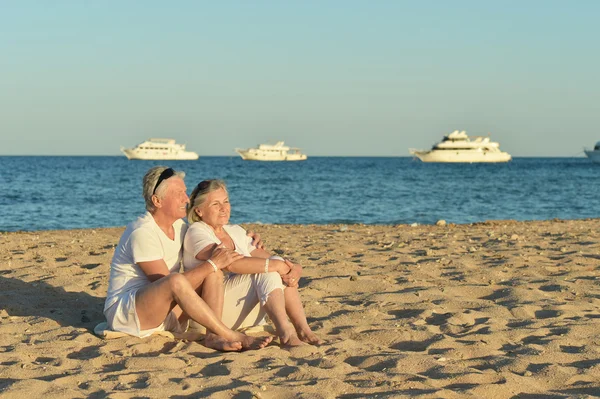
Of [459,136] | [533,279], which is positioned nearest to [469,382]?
[533,279]

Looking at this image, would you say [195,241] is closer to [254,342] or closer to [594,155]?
[254,342]

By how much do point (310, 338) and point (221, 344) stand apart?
2.04ft

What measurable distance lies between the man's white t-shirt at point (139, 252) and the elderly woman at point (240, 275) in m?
0.10

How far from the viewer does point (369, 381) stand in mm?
4023

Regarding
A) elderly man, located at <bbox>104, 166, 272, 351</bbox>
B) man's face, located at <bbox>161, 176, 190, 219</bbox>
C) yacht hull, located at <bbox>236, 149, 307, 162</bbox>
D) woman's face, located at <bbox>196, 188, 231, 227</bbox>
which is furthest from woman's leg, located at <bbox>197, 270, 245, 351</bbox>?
yacht hull, located at <bbox>236, 149, 307, 162</bbox>

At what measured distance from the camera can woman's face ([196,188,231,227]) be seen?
16.4 ft

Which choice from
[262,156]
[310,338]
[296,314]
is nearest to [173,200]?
[296,314]

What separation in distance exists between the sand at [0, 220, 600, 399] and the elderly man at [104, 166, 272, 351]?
5.9 inches

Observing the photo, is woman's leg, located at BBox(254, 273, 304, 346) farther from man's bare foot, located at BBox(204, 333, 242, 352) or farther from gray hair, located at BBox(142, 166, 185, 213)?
gray hair, located at BBox(142, 166, 185, 213)

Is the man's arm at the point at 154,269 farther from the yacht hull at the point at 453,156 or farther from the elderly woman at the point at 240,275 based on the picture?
the yacht hull at the point at 453,156

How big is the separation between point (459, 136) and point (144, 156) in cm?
4426

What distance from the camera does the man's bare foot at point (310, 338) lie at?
4930mm

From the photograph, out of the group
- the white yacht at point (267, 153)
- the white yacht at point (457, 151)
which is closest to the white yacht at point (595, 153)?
the white yacht at point (457, 151)

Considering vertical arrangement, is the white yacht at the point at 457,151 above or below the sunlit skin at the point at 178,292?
above
